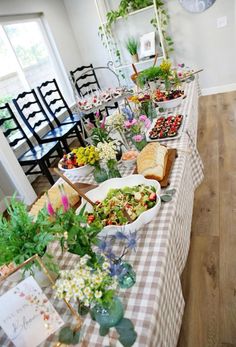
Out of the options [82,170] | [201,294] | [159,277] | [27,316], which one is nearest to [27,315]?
[27,316]

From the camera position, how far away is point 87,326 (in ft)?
2.47

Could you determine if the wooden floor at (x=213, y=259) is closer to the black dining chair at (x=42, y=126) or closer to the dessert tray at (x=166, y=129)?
the dessert tray at (x=166, y=129)

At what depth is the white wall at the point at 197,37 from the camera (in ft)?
12.4

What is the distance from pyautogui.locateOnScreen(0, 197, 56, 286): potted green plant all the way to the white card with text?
0.30 feet

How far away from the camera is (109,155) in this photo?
1.28 m

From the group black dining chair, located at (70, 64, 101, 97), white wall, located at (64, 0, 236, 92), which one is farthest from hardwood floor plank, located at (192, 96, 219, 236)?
black dining chair, located at (70, 64, 101, 97)

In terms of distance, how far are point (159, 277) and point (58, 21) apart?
4291 millimetres

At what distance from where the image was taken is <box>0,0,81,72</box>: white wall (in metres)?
3.26

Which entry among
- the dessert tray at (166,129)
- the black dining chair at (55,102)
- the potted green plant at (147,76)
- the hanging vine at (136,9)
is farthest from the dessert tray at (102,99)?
the hanging vine at (136,9)

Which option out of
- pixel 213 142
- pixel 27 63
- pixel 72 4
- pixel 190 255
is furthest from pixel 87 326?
pixel 72 4

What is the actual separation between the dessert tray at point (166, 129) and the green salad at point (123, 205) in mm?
545

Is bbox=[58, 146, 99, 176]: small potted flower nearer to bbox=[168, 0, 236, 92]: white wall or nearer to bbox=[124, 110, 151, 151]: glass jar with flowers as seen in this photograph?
bbox=[124, 110, 151, 151]: glass jar with flowers

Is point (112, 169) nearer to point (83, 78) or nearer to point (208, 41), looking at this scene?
point (83, 78)

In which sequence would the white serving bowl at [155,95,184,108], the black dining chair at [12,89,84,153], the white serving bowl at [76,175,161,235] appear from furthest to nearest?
the black dining chair at [12,89,84,153] → the white serving bowl at [155,95,184,108] → the white serving bowl at [76,175,161,235]
